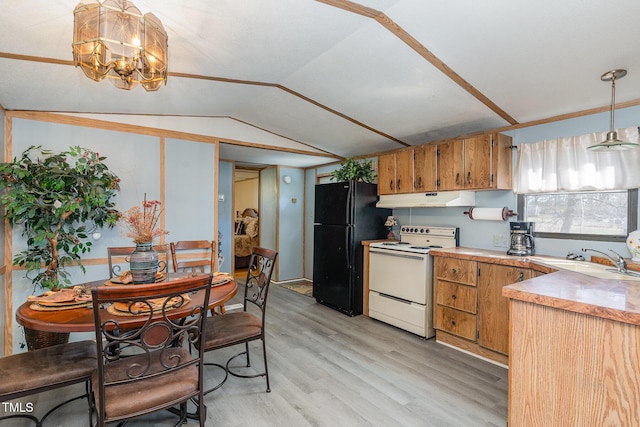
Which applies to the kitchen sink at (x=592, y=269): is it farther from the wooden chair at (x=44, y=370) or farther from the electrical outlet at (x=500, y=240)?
the wooden chair at (x=44, y=370)

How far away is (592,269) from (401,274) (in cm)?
167

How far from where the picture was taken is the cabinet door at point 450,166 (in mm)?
3287

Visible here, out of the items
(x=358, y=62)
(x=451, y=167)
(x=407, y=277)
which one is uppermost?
(x=358, y=62)

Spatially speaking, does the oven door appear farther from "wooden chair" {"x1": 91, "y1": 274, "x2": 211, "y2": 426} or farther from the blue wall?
"wooden chair" {"x1": 91, "y1": 274, "x2": 211, "y2": 426}

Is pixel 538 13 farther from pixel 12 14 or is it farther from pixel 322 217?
pixel 322 217

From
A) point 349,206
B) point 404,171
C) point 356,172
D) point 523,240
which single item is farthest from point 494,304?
point 356,172

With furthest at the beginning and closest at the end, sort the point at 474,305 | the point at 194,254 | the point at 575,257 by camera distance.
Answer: the point at 194,254 → the point at 474,305 → the point at 575,257

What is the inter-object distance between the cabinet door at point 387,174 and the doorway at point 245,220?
8.94ft

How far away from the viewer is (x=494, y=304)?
2771 mm

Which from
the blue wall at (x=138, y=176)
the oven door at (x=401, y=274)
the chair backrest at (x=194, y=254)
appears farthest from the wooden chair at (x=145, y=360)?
the oven door at (x=401, y=274)

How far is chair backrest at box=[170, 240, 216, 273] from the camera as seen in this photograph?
10.1 feet

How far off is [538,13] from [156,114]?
139 inches

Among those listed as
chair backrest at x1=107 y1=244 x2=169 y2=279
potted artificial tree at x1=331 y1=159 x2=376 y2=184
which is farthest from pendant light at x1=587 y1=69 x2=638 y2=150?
chair backrest at x1=107 y1=244 x2=169 y2=279

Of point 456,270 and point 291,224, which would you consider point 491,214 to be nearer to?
point 456,270
